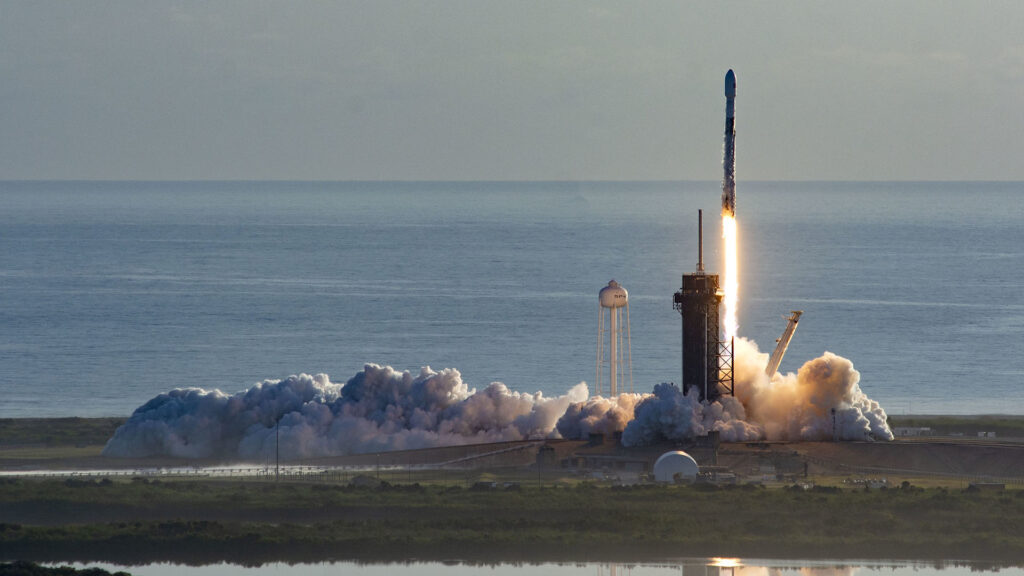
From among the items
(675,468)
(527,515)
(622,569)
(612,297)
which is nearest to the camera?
(622,569)

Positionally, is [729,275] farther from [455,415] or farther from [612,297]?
[455,415]

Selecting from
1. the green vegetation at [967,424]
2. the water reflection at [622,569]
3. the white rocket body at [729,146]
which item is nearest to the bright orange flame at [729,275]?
the white rocket body at [729,146]

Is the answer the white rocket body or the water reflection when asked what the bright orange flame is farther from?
the water reflection

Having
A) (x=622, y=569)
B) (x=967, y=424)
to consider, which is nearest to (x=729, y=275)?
(x=967, y=424)

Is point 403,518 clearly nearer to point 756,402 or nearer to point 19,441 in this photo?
point 756,402

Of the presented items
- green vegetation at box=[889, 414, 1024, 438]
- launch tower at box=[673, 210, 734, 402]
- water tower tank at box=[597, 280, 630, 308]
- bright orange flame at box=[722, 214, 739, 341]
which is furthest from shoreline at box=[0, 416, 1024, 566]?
green vegetation at box=[889, 414, 1024, 438]

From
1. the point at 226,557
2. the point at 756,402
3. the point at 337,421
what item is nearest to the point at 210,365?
the point at 337,421
